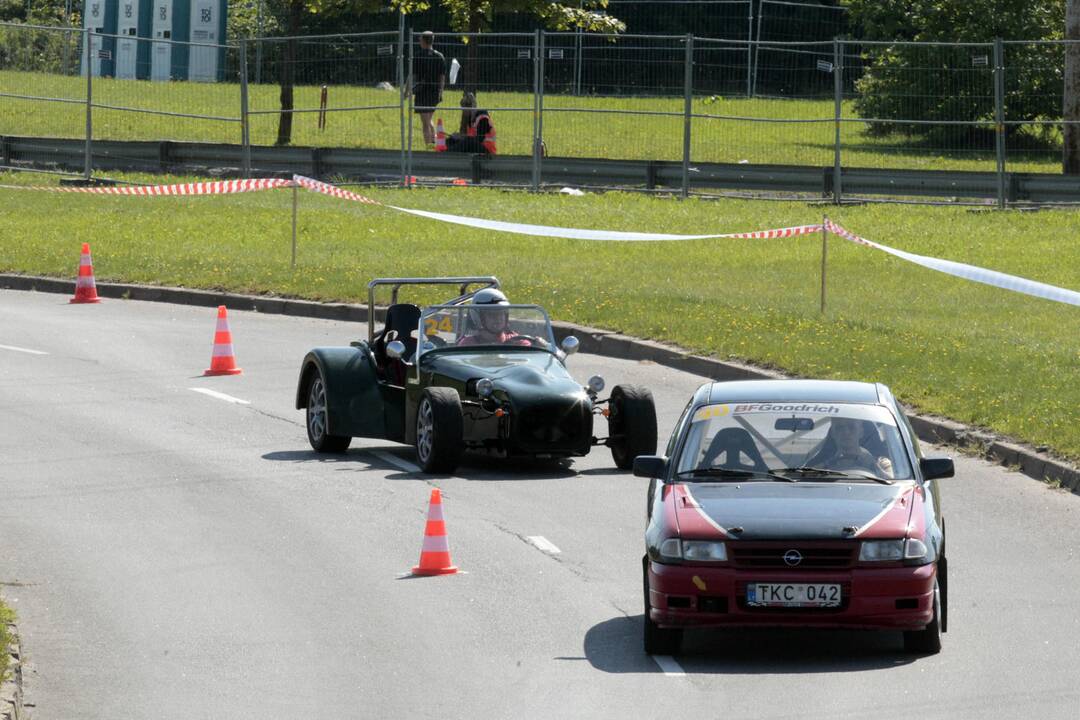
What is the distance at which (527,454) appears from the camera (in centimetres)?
1484

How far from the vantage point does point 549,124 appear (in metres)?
38.1

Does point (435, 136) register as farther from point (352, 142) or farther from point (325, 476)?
point (325, 476)

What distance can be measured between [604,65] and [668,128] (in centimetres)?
275

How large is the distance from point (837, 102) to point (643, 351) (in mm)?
15136

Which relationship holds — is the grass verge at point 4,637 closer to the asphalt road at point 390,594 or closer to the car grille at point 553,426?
the asphalt road at point 390,594

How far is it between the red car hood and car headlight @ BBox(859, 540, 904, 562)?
36 mm

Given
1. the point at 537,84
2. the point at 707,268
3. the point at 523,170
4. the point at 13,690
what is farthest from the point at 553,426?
the point at 537,84

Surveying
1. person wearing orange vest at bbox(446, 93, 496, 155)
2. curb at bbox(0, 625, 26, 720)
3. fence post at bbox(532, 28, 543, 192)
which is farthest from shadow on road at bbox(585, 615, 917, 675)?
person wearing orange vest at bbox(446, 93, 496, 155)

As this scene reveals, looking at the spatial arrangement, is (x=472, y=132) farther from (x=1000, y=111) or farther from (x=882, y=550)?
(x=882, y=550)

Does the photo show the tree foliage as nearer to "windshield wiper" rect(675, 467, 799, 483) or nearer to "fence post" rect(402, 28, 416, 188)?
"fence post" rect(402, 28, 416, 188)

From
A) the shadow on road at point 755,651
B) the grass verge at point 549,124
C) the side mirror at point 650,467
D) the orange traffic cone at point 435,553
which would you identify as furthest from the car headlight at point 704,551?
the grass verge at point 549,124

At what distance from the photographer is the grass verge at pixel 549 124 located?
35781mm

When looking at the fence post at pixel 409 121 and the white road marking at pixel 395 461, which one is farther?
the fence post at pixel 409 121

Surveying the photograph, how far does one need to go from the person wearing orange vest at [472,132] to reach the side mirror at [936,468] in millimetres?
28649
